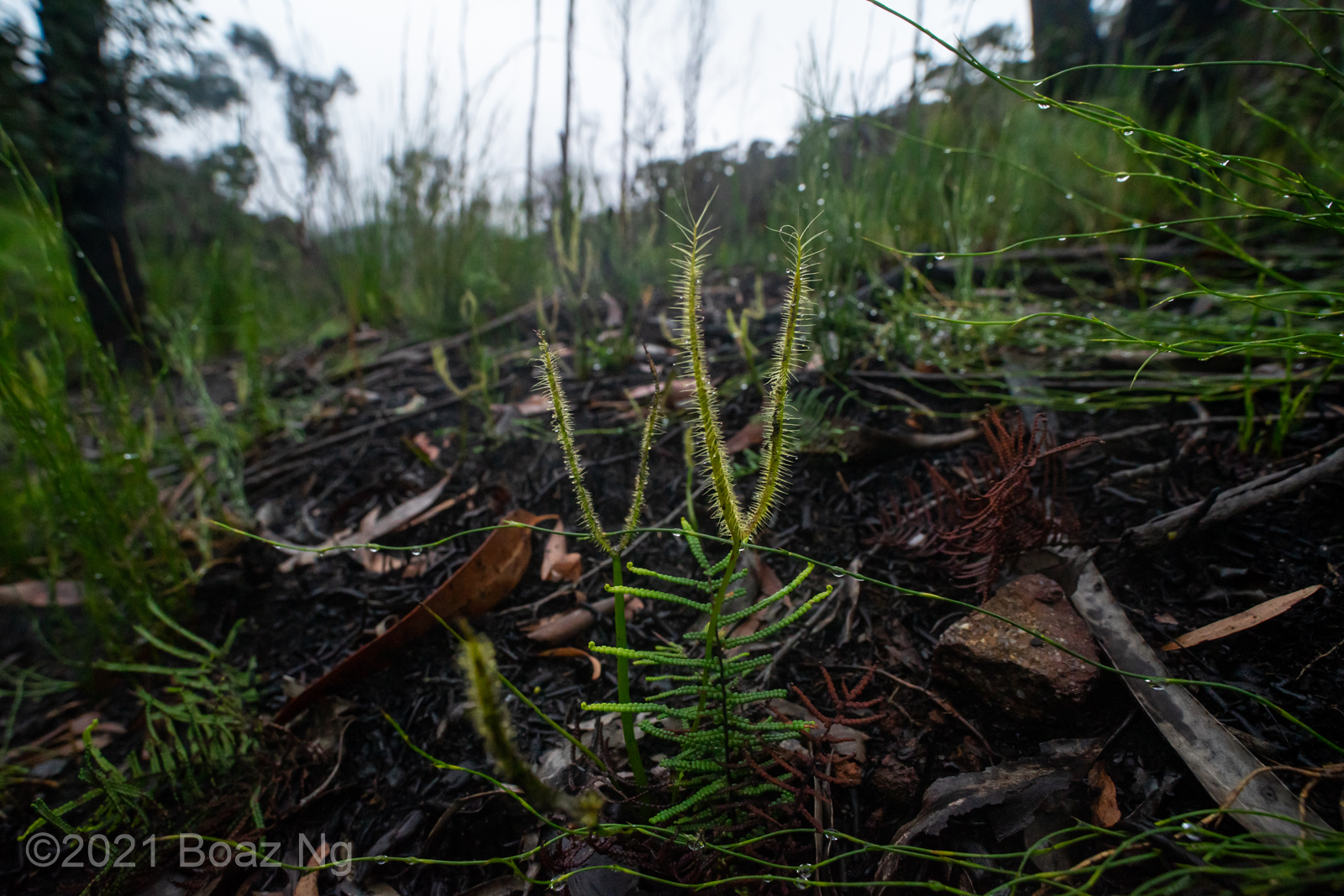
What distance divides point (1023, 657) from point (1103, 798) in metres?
0.19

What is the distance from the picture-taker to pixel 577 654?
122 centimetres

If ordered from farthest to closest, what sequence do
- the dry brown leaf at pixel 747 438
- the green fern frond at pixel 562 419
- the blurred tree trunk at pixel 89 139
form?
the blurred tree trunk at pixel 89 139 → the dry brown leaf at pixel 747 438 → the green fern frond at pixel 562 419

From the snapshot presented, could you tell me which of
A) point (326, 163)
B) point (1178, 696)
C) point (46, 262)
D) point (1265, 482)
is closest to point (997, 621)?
point (1178, 696)

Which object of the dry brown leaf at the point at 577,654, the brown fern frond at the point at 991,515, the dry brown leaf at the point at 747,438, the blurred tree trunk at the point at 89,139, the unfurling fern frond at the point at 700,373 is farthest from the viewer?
the blurred tree trunk at the point at 89,139

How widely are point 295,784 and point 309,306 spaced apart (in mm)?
4121

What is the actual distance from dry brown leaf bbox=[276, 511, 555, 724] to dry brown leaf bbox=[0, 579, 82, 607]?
1.31 meters

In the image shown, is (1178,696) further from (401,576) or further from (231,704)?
(231,704)

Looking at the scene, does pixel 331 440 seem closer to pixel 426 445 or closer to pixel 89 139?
pixel 426 445

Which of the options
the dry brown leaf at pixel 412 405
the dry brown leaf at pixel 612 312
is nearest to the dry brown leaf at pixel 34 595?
the dry brown leaf at pixel 412 405

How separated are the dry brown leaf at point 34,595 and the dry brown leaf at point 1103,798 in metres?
2.74

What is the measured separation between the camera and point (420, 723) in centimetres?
120

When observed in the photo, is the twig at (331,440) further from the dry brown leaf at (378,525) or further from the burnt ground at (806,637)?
the dry brown leaf at (378,525)

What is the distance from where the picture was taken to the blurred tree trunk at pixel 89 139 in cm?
348

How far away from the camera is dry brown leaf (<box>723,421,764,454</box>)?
1561mm
